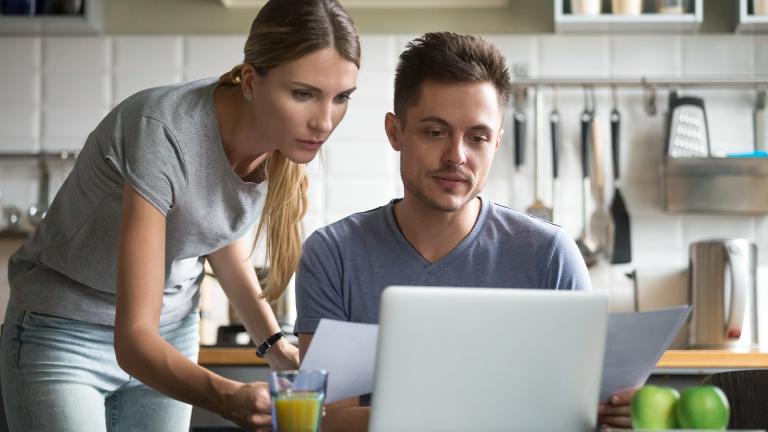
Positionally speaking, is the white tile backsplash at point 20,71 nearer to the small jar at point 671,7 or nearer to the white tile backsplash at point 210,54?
the white tile backsplash at point 210,54

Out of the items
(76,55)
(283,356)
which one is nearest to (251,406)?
(283,356)

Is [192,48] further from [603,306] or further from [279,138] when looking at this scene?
[603,306]

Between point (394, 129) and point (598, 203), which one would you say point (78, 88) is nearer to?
point (598, 203)

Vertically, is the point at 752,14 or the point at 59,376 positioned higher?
the point at 752,14

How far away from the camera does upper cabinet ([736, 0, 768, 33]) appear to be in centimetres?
301

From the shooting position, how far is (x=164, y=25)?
10.6ft

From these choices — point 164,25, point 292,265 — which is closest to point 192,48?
point 164,25

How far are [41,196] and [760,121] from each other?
7.12ft

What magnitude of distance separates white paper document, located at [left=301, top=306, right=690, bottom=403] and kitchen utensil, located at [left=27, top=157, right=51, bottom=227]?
7.48 ft

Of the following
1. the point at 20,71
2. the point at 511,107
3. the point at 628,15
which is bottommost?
the point at 511,107

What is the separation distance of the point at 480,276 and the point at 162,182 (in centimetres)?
47

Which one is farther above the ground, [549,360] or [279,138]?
[279,138]

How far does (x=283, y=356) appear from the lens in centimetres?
170

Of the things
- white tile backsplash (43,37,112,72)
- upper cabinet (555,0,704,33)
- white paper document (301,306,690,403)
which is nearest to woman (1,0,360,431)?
white paper document (301,306,690,403)
